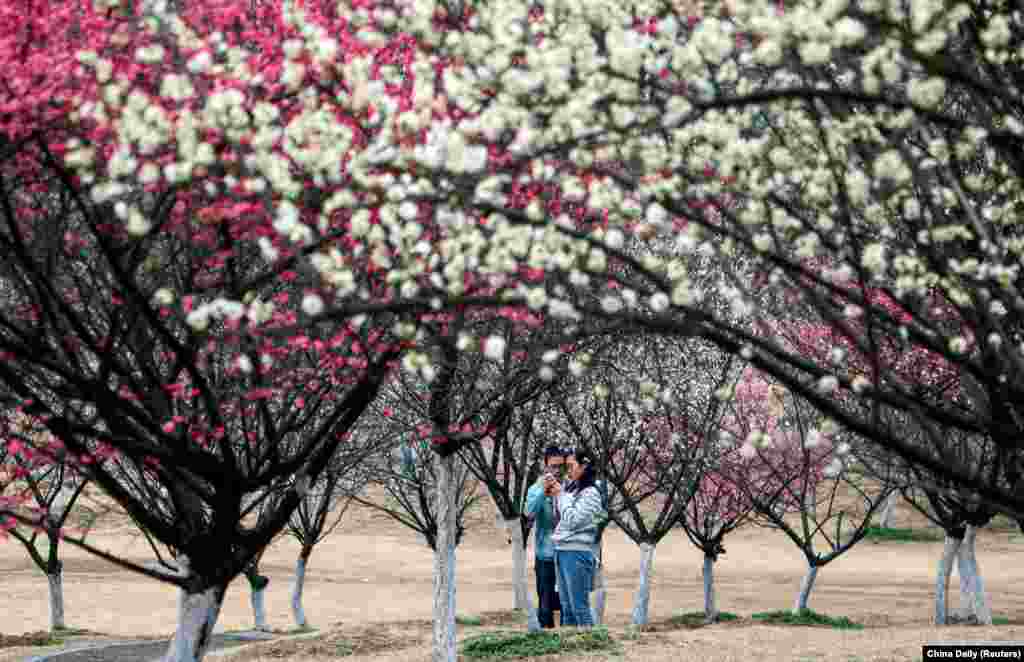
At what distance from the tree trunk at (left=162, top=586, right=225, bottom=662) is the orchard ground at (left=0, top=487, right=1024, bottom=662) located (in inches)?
232

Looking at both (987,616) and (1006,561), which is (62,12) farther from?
(1006,561)

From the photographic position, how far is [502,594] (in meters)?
37.3

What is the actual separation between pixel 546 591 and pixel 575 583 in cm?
374

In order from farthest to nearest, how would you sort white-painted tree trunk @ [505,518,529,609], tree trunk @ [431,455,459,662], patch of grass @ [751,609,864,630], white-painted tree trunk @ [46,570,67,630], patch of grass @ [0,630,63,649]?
white-painted tree trunk @ [46,570,67,630] → patch of grass @ [751,609,864,630] → patch of grass @ [0,630,63,649] → white-painted tree trunk @ [505,518,529,609] → tree trunk @ [431,455,459,662]

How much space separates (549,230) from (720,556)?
50.3 meters

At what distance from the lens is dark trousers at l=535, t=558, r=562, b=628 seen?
19844 mm

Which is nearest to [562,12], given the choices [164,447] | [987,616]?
[164,447]

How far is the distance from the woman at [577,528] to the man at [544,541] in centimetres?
90

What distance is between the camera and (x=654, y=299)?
642cm

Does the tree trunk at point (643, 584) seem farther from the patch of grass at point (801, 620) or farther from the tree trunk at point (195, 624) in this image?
the tree trunk at point (195, 624)

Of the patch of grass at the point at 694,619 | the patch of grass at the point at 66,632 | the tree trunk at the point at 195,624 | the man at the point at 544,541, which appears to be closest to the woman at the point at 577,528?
the man at the point at 544,541

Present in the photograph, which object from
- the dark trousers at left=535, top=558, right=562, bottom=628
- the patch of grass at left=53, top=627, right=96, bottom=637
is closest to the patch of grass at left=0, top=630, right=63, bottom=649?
the patch of grass at left=53, top=627, right=96, bottom=637

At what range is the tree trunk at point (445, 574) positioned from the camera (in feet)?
46.2

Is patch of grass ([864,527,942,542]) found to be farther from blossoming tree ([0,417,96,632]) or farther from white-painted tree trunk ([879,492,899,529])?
blossoming tree ([0,417,96,632])
